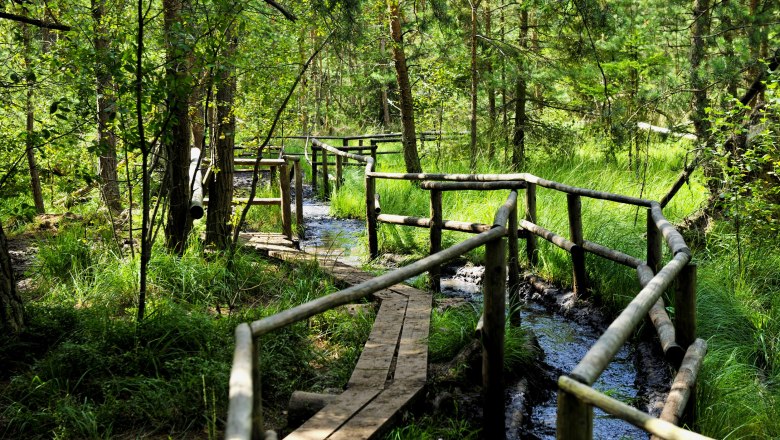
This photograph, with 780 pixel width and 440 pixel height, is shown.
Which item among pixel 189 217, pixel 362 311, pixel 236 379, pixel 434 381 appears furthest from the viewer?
pixel 189 217

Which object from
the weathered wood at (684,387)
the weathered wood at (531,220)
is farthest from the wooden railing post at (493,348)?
the weathered wood at (531,220)

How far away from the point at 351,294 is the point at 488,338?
55.5 inches

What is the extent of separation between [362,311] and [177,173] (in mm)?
2582

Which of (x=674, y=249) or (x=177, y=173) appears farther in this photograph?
(x=177, y=173)

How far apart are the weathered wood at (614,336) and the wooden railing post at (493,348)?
3.56 ft

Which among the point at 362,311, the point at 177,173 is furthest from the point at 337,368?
the point at 177,173

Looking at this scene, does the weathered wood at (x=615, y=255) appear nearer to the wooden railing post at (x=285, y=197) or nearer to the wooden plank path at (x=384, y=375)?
the wooden plank path at (x=384, y=375)

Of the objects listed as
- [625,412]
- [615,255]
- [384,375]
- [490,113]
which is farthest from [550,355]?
[490,113]

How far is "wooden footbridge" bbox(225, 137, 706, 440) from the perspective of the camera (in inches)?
69.5

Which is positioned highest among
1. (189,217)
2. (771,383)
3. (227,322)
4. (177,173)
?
(177,173)

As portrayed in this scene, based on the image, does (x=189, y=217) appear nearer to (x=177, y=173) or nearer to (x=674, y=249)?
(x=177, y=173)

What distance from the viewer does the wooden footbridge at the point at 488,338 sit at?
1.77 metres

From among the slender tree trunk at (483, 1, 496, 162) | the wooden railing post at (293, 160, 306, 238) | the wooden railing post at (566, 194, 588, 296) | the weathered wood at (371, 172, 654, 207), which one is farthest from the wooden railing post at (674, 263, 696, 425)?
the slender tree trunk at (483, 1, 496, 162)

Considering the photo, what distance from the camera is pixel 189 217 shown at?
668 centimetres
